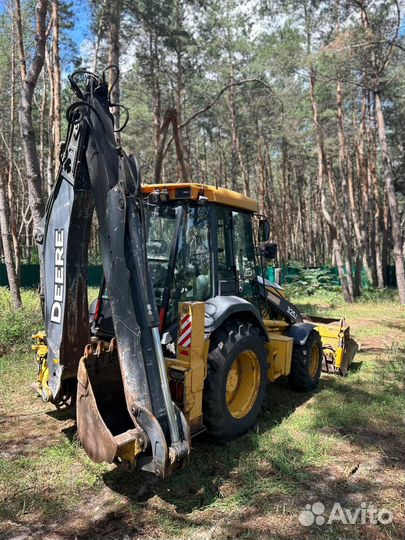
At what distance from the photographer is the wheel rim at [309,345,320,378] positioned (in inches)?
212

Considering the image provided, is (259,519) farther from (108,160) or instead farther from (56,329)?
(108,160)

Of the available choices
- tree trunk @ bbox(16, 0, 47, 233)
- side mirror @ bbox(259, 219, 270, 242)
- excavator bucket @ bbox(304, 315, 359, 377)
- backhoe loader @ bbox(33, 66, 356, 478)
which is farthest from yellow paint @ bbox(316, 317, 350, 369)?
tree trunk @ bbox(16, 0, 47, 233)

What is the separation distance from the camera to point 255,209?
471cm

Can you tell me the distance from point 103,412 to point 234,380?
1323 mm

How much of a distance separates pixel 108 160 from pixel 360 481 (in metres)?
3.17

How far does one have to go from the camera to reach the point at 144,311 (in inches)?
112

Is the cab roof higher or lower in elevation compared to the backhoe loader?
higher

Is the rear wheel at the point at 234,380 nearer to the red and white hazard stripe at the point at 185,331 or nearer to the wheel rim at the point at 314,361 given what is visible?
the red and white hazard stripe at the point at 185,331

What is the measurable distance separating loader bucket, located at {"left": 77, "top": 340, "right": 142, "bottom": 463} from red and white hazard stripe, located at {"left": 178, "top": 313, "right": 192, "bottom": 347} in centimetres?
58

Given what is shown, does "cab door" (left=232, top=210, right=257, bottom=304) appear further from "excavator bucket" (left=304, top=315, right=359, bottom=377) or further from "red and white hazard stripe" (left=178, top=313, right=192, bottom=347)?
"excavator bucket" (left=304, top=315, right=359, bottom=377)

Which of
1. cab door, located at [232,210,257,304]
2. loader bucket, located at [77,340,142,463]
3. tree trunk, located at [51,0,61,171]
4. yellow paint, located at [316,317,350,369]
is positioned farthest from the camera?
tree trunk, located at [51,0,61,171]

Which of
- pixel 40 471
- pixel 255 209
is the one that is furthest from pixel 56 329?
pixel 255 209

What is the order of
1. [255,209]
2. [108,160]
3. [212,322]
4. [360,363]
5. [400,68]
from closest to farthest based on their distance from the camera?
[108,160] < [212,322] < [255,209] < [360,363] < [400,68]

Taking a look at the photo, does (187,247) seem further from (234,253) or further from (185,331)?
(185,331)
